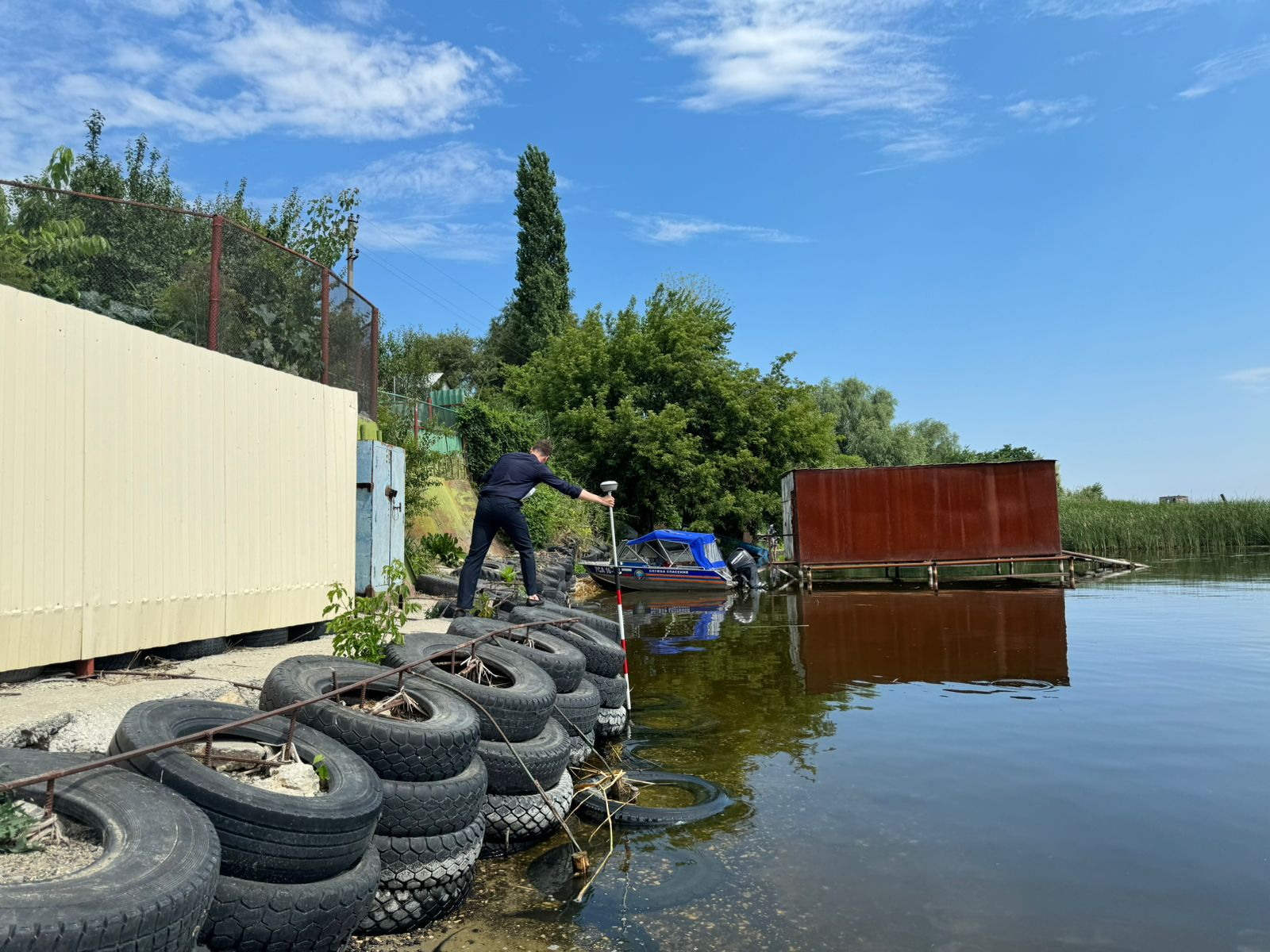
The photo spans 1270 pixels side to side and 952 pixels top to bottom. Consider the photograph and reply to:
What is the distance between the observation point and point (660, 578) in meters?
23.4

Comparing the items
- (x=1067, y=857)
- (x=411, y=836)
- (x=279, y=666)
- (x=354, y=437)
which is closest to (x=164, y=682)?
(x=279, y=666)

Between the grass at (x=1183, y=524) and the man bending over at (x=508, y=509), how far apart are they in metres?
29.9

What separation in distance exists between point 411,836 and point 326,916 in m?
0.74

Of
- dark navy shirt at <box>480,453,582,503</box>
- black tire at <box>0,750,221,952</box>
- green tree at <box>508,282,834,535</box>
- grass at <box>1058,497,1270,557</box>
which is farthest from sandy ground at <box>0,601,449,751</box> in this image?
grass at <box>1058,497,1270,557</box>

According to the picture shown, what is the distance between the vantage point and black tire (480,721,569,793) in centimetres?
484

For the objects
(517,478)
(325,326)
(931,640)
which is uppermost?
(325,326)

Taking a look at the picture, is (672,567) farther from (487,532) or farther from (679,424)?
(487,532)

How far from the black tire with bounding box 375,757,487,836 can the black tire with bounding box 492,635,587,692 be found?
77.4 inches

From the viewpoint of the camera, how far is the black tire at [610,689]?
24.1 ft

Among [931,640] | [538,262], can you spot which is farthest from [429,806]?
[538,262]

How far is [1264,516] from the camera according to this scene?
3462 cm

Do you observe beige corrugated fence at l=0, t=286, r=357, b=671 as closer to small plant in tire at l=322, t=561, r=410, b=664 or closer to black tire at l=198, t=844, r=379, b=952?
small plant in tire at l=322, t=561, r=410, b=664

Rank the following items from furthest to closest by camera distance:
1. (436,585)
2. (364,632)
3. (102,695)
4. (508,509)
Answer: (436,585)
(508,509)
(364,632)
(102,695)

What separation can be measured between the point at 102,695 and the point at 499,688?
2135mm
